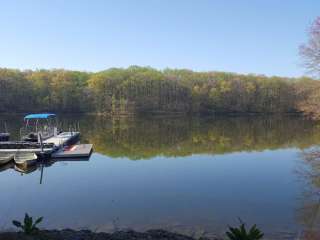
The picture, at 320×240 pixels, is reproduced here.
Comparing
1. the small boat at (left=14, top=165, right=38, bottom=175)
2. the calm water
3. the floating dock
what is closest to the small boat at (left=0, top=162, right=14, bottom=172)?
the small boat at (left=14, top=165, right=38, bottom=175)

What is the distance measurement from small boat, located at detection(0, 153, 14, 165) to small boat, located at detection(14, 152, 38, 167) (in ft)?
1.29

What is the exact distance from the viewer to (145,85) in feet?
378

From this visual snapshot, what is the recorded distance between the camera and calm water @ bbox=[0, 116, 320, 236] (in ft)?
47.4

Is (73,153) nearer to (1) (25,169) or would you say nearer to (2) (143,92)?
(1) (25,169)

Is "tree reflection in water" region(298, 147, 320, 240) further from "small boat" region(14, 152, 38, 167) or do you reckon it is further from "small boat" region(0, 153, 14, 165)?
"small boat" region(0, 153, 14, 165)

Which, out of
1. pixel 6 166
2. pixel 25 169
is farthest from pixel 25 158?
pixel 25 169

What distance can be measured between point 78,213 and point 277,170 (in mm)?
14592

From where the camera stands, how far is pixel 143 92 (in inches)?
4508

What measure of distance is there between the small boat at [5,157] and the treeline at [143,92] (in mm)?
70420

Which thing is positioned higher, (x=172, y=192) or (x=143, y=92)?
(x=143, y=92)

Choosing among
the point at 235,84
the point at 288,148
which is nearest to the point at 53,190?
the point at 288,148

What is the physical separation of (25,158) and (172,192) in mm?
13454

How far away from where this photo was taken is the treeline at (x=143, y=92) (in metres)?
102

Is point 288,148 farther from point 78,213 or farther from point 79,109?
point 79,109
